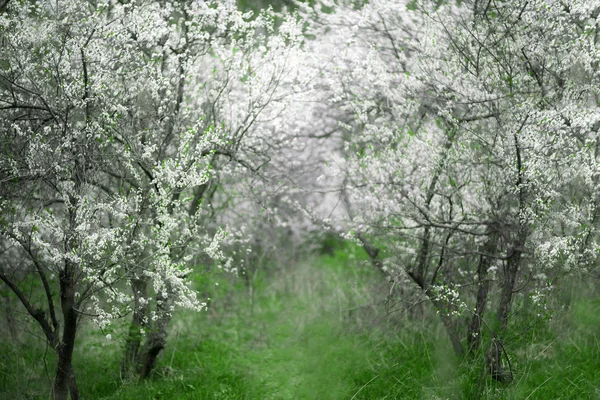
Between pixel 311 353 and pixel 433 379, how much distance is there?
203 cm

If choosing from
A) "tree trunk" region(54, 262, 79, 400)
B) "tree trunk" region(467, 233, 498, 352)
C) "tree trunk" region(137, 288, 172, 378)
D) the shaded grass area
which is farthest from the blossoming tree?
"tree trunk" region(467, 233, 498, 352)

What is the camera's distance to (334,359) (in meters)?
6.80

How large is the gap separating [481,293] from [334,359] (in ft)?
6.58

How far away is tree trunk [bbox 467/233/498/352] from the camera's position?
577 centimetres

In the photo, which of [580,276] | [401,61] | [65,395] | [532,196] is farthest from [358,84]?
[65,395]

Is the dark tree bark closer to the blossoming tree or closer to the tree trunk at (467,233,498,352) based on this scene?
the blossoming tree

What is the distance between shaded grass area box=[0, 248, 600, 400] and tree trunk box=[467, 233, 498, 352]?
10.3 inches

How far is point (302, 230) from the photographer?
12.2 metres

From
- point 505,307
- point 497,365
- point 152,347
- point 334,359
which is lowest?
point 497,365

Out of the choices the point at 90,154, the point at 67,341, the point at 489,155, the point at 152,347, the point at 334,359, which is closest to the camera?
the point at 90,154

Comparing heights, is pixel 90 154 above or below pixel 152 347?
above

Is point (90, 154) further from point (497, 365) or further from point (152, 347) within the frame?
point (497, 365)

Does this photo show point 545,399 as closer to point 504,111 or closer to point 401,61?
point 504,111

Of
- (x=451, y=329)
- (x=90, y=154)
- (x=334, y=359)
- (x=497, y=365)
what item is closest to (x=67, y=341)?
(x=90, y=154)
